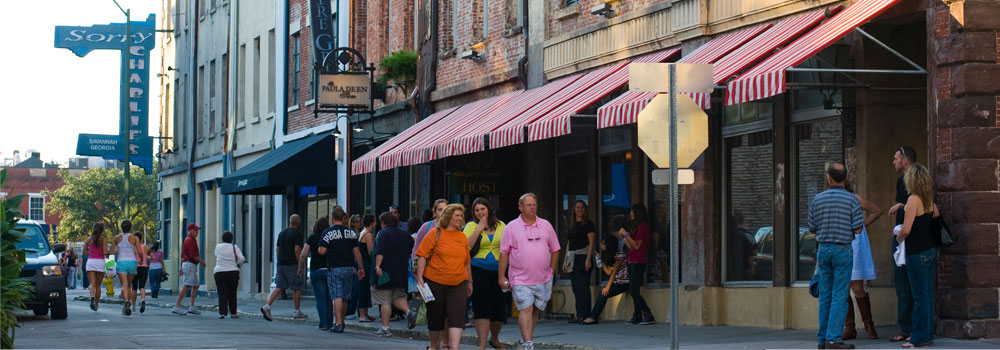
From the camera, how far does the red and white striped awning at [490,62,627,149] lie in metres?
19.2

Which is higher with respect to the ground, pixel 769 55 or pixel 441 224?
pixel 769 55

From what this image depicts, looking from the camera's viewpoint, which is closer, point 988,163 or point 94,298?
point 988,163

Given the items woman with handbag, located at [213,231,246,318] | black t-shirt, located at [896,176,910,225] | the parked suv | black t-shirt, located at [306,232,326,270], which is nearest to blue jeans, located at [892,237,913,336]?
black t-shirt, located at [896,176,910,225]

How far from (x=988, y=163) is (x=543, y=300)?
4362mm

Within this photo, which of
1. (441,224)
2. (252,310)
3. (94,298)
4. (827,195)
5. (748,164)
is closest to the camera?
(827,195)

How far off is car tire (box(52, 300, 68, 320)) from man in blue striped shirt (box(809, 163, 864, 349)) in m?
13.4

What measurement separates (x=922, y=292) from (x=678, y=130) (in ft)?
8.48

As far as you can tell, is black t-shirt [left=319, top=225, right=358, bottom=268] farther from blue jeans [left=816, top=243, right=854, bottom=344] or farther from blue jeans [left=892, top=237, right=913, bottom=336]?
blue jeans [left=892, top=237, right=913, bottom=336]

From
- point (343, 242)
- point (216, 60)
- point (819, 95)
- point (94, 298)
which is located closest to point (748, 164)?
point (819, 95)

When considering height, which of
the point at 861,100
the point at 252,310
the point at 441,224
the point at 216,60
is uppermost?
the point at 216,60

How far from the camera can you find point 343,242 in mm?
20016

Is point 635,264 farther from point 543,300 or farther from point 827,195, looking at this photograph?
point 827,195

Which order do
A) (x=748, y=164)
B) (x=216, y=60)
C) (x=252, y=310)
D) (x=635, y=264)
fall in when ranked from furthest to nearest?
(x=216, y=60) → (x=252, y=310) → (x=635, y=264) → (x=748, y=164)

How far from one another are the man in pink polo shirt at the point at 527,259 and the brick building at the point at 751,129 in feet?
7.05
